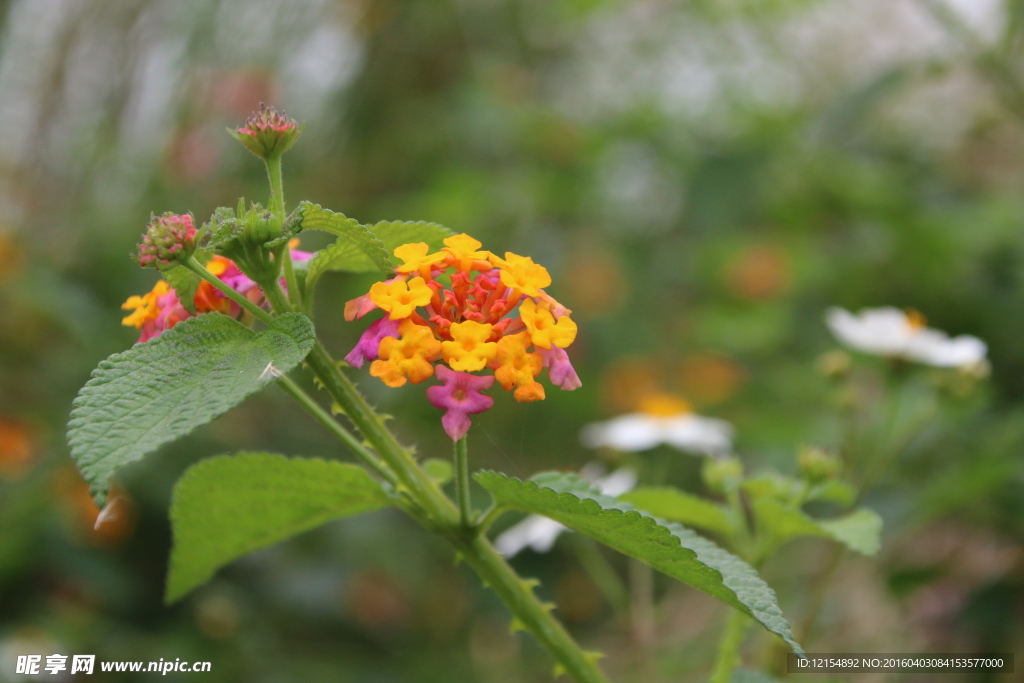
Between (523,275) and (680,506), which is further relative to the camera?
(680,506)

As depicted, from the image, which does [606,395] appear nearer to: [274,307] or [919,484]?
[919,484]

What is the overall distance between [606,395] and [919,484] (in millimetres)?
563

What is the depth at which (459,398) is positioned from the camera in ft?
1.37

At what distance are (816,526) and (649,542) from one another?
0.18 metres

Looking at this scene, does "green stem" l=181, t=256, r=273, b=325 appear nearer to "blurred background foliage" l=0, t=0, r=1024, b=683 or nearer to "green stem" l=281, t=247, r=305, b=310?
"green stem" l=281, t=247, r=305, b=310

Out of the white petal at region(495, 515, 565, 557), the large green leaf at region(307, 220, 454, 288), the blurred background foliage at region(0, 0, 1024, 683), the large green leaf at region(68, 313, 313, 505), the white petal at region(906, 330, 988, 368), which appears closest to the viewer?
the large green leaf at region(68, 313, 313, 505)

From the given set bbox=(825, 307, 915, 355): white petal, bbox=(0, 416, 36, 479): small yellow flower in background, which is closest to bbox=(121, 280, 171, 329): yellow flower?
bbox=(825, 307, 915, 355): white petal

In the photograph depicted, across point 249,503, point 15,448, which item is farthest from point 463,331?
point 15,448

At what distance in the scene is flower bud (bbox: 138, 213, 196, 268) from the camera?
1.30 feet

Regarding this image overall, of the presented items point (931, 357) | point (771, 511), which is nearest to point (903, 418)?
point (931, 357)

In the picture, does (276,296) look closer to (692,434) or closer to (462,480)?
(462,480)

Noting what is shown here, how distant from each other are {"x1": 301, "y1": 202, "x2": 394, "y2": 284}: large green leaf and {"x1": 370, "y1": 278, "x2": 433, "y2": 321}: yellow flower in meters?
0.02

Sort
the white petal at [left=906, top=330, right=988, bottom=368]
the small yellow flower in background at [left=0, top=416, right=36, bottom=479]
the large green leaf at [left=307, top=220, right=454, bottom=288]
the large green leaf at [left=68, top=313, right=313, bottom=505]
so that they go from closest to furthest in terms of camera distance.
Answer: the large green leaf at [left=68, top=313, right=313, bottom=505] → the large green leaf at [left=307, top=220, right=454, bottom=288] → the white petal at [left=906, top=330, right=988, bottom=368] → the small yellow flower in background at [left=0, top=416, right=36, bottom=479]

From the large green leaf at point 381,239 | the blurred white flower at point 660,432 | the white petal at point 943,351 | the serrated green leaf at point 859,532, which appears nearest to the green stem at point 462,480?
the large green leaf at point 381,239
